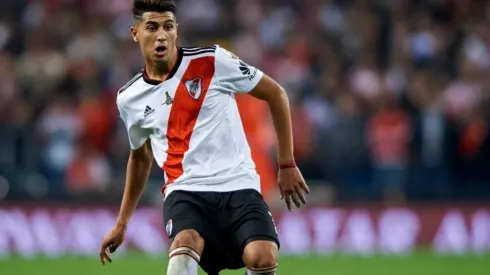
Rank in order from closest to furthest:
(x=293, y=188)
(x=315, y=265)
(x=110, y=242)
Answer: (x=293, y=188), (x=110, y=242), (x=315, y=265)

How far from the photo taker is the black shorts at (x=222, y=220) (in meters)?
6.29

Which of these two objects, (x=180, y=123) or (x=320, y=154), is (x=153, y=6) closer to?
(x=180, y=123)

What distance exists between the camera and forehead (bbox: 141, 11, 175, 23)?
6477 millimetres

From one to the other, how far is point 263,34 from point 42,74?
3.38 m

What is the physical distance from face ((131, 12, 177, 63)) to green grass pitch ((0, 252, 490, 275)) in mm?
5334

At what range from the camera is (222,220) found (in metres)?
6.39

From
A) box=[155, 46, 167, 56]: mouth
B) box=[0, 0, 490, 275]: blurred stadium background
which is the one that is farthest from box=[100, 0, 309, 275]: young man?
box=[0, 0, 490, 275]: blurred stadium background

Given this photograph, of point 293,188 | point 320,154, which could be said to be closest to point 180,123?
point 293,188

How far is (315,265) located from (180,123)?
6462 millimetres

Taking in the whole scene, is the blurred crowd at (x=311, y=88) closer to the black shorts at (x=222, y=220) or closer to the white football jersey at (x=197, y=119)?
the white football jersey at (x=197, y=119)

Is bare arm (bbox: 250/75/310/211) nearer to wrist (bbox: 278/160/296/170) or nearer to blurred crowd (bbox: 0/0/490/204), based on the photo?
wrist (bbox: 278/160/296/170)

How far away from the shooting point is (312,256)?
45.3 feet

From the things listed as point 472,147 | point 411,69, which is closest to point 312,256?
point 472,147

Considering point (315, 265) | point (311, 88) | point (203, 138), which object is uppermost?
point (203, 138)
